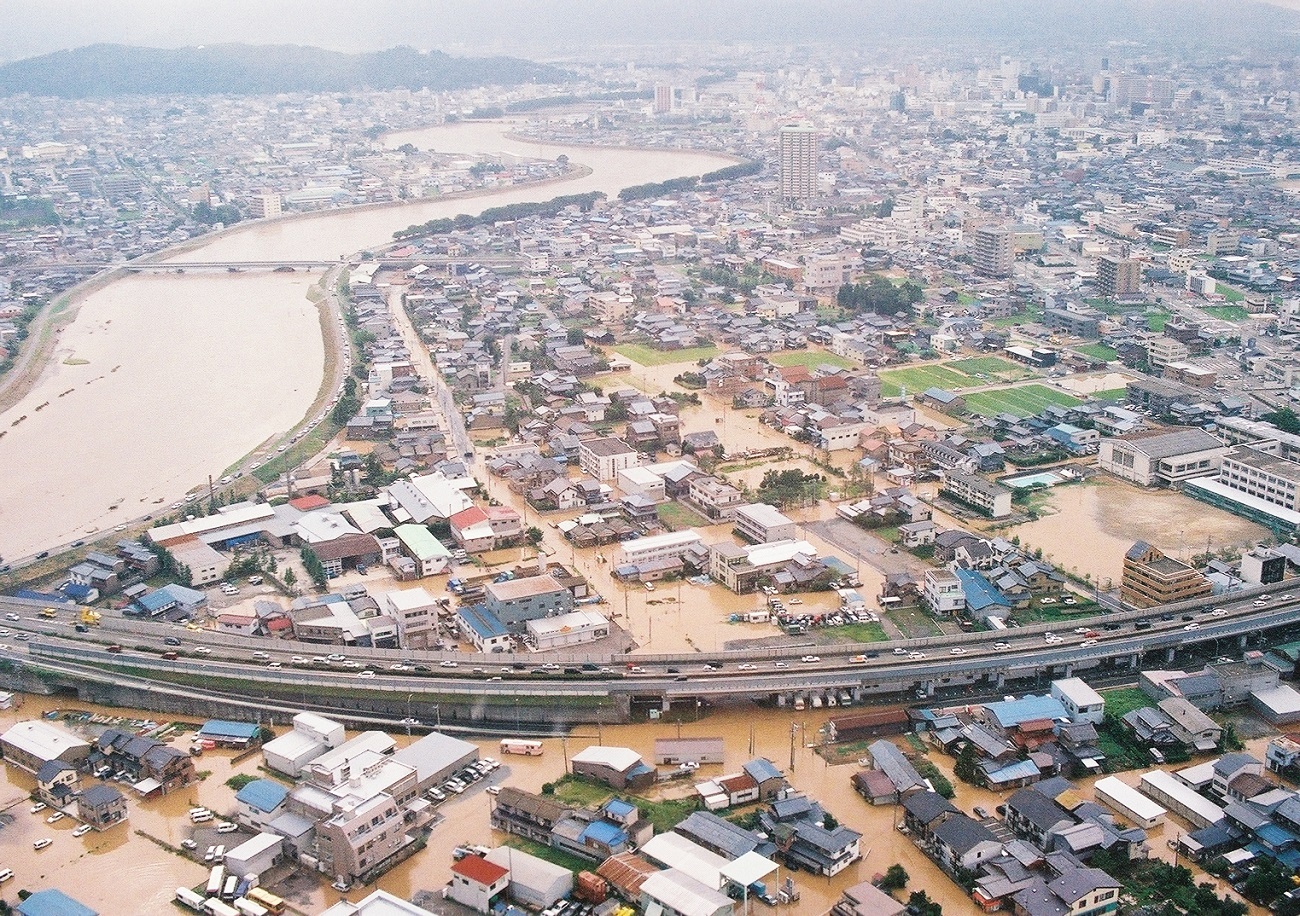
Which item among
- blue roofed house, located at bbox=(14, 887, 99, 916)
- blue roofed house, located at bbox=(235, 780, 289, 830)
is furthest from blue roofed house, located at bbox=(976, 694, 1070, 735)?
blue roofed house, located at bbox=(14, 887, 99, 916)

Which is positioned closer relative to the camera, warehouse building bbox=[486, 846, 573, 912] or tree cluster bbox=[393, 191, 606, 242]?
warehouse building bbox=[486, 846, 573, 912]

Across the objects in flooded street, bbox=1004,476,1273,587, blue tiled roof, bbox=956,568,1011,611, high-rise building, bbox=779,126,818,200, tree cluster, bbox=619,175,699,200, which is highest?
high-rise building, bbox=779,126,818,200

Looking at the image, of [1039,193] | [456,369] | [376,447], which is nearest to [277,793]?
[376,447]

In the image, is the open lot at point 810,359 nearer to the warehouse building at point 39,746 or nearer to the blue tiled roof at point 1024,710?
the blue tiled roof at point 1024,710

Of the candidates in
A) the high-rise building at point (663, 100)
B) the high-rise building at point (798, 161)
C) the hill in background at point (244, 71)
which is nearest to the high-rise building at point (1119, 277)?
the high-rise building at point (798, 161)

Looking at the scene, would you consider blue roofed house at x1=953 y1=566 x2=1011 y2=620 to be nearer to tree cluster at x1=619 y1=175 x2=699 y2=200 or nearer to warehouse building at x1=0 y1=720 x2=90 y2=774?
warehouse building at x1=0 y1=720 x2=90 y2=774

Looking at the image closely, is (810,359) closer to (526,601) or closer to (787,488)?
(787,488)
